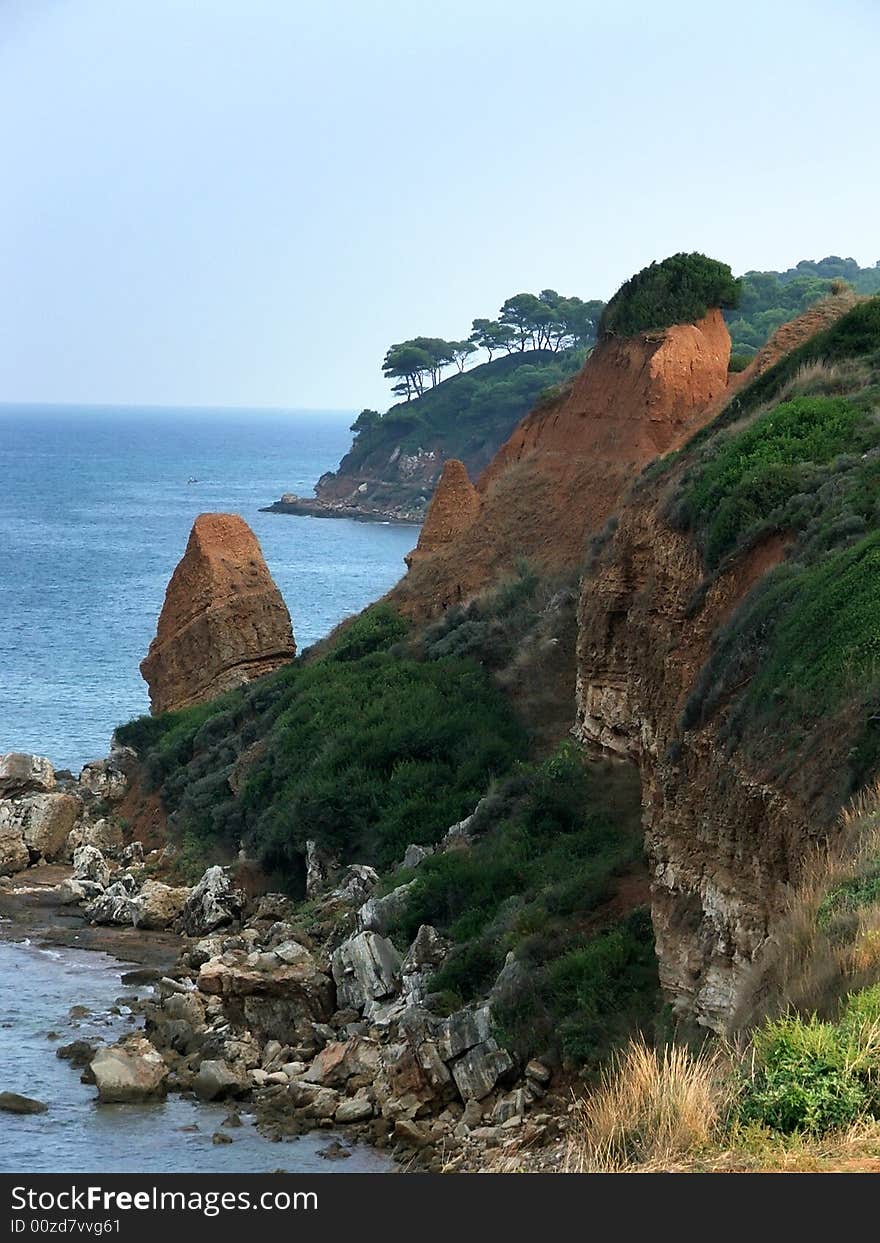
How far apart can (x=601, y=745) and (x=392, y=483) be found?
380 feet

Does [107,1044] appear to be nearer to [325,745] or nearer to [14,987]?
[14,987]

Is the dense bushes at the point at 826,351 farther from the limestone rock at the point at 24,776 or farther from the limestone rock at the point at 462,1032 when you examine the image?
the limestone rock at the point at 24,776

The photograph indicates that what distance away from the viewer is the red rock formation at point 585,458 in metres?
39.7

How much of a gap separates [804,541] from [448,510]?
81.1 ft

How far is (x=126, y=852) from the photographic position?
38.3 meters

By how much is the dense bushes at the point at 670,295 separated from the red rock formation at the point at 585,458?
0.36m

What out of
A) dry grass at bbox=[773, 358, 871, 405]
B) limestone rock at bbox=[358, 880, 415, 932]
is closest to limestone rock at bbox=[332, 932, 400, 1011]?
limestone rock at bbox=[358, 880, 415, 932]

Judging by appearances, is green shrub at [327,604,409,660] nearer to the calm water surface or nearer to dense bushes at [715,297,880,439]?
dense bushes at [715,297,880,439]

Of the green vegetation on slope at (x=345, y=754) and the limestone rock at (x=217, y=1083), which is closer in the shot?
the limestone rock at (x=217, y=1083)

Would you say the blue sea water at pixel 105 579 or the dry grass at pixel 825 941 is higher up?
the dry grass at pixel 825 941

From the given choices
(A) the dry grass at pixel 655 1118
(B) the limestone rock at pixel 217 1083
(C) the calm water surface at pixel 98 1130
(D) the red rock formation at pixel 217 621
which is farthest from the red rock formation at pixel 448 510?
(A) the dry grass at pixel 655 1118

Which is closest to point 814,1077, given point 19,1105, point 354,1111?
point 354,1111

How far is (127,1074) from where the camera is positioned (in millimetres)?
23141

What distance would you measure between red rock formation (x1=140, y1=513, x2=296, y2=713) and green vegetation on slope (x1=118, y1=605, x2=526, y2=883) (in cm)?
272
